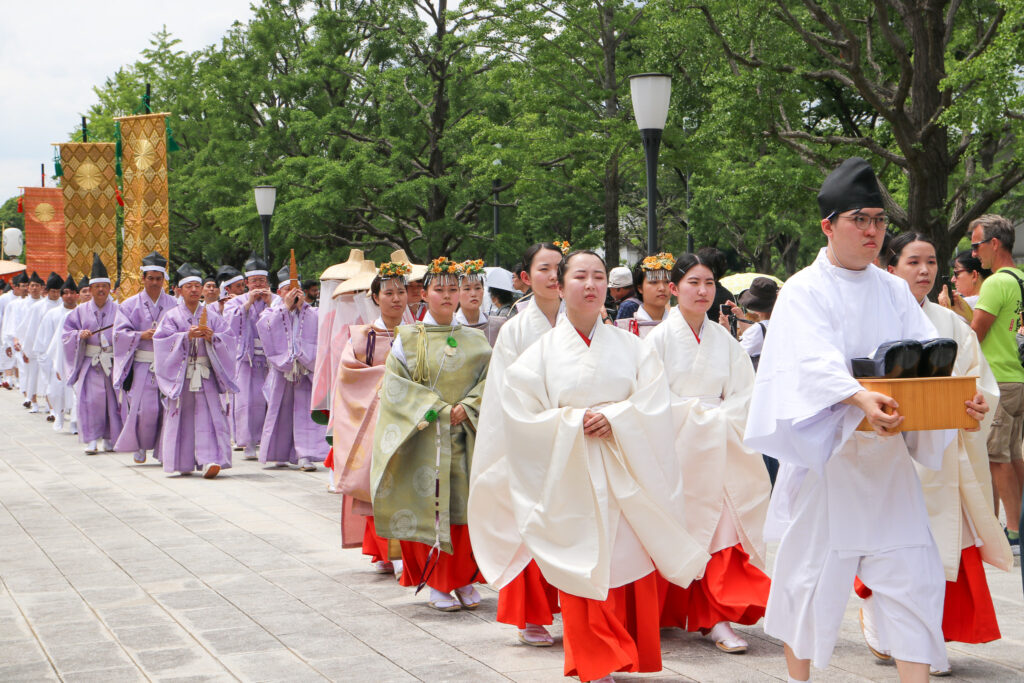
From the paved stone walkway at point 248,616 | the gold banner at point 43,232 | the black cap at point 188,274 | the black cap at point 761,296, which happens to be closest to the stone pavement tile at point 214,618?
the paved stone walkway at point 248,616

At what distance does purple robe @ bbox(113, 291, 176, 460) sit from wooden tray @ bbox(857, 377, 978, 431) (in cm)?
1057

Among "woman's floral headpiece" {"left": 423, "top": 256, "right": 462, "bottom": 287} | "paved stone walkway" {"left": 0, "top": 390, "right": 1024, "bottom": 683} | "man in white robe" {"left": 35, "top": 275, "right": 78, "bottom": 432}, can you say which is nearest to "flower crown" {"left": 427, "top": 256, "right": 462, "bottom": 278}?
"woman's floral headpiece" {"left": 423, "top": 256, "right": 462, "bottom": 287}

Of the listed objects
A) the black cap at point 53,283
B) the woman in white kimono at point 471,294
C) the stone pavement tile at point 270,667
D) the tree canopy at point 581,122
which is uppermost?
the tree canopy at point 581,122

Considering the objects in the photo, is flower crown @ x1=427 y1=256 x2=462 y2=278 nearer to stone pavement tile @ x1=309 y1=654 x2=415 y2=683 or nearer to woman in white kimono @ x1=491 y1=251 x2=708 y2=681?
woman in white kimono @ x1=491 y1=251 x2=708 y2=681

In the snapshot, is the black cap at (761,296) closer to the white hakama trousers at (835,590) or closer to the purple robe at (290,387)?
the white hakama trousers at (835,590)

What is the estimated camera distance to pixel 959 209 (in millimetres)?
17375

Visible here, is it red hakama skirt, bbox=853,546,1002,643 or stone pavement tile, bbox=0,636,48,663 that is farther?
stone pavement tile, bbox=0,636,48,663

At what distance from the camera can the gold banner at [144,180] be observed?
19.2 metres

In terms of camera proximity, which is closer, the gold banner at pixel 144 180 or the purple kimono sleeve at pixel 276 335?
the purple kimono sleeve at pixel 276 335

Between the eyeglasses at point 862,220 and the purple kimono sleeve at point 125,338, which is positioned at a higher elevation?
the eyeglasses at point 862,220

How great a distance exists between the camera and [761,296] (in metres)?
9.09

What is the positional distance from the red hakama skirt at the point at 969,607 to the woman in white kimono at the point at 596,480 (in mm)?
957

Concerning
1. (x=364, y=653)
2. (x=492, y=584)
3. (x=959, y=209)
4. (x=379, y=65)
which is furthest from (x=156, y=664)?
(x=379, y=65)

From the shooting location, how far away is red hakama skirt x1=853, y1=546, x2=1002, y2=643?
197 inches
